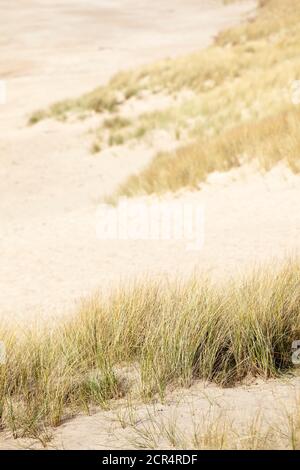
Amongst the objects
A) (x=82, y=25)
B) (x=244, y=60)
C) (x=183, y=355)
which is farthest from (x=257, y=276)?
(x=82, y=25)

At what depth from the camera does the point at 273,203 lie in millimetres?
7734

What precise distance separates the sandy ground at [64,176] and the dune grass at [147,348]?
3.65ft

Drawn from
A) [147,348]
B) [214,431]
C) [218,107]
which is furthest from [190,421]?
[218,107]

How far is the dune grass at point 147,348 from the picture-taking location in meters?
3.23

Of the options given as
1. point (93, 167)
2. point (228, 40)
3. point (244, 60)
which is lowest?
point (93, 167)

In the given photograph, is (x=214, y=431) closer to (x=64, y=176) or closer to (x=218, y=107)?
(x=64, y=176)

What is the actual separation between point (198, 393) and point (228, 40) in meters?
22.5

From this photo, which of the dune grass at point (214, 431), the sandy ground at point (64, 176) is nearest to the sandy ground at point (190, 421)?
the dune grass at point (214, 431)

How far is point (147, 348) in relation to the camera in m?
3.48

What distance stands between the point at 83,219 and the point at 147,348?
17.9ft

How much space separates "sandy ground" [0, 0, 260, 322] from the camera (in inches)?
239

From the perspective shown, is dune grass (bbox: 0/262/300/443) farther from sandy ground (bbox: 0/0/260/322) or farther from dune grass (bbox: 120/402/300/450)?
sandy ground (bbox: 0/0/260/322)

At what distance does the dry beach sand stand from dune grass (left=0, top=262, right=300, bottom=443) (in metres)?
0.15
